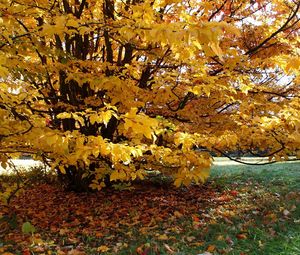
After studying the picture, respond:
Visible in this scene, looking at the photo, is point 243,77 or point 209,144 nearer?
point 209,144

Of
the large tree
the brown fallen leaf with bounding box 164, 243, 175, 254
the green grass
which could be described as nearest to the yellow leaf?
the green grass

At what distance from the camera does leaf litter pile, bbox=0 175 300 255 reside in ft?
15.0

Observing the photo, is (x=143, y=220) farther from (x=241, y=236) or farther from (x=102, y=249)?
(x=241, y=236)

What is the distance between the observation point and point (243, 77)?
505cm

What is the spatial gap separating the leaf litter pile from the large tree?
75 centimetres

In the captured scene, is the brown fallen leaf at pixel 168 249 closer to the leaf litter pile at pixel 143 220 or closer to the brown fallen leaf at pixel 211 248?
the leaf litter pile at pixel 143 220

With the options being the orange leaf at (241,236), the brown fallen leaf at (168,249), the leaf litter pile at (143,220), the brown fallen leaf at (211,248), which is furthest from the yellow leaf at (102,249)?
the orange leaf at (241,236)

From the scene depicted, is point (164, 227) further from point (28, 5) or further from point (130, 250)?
point (28, 5)

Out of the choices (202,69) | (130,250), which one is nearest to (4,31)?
(202,69)

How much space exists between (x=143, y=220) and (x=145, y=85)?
2098 millimetres

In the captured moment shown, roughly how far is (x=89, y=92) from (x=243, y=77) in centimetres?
259

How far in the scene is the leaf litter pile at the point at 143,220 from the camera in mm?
4578

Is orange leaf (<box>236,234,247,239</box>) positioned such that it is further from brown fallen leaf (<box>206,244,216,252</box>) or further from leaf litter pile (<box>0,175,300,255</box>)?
brown fallen leaf (<box>206,244,216,252</box>)

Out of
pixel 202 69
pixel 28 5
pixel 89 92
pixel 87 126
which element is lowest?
pixel 87 126
